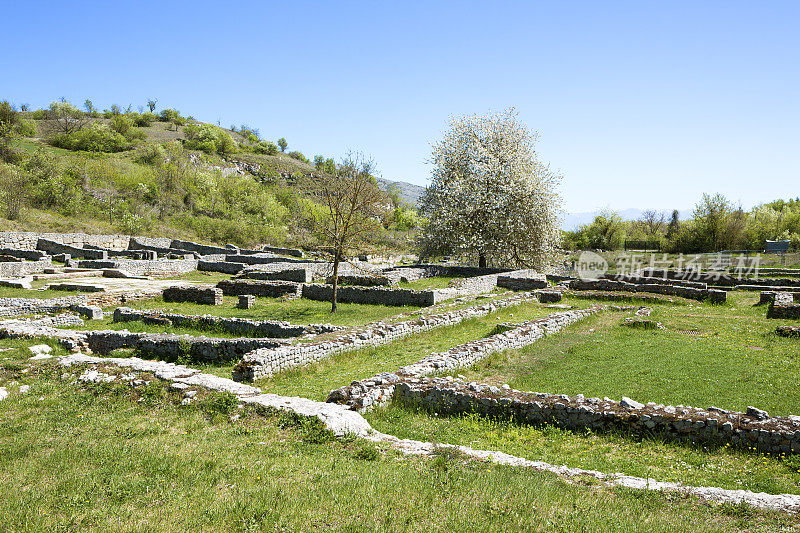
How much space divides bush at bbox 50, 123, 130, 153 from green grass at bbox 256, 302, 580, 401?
108 metres

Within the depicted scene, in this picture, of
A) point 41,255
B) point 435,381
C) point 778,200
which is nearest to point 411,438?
point 435,381

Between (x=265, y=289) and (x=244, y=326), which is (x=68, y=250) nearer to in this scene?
(x=265, y=289)

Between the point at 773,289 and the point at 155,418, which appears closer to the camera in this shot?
the point at 155,418

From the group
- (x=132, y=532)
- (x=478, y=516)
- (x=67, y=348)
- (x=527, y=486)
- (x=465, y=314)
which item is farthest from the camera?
(x=465, y=314)

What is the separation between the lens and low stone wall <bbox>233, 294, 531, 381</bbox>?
10961mm

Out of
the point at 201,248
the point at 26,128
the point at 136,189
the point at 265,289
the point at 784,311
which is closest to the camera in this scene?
the point at 784,311

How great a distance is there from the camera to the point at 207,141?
12675cm

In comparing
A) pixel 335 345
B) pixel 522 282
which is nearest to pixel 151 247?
pixel 522 282

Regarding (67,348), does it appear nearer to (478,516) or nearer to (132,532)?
(132,532)

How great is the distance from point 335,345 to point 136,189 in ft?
232

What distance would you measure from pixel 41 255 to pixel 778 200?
4586 inches

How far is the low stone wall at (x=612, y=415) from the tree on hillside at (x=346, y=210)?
35.8 feet

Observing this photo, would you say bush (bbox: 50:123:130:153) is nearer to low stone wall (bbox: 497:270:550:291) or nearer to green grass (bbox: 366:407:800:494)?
low stone wall (bbox: 497:270:550:291)

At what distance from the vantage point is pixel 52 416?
7.96 m
